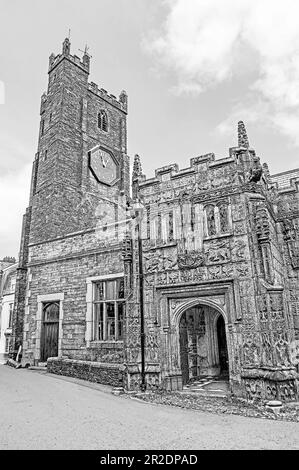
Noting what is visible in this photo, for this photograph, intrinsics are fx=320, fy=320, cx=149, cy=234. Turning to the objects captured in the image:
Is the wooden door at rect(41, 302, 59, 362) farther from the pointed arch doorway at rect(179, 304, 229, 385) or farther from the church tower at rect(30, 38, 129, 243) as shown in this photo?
the pointed arch doorway at rect(179, 304, 229, 385)

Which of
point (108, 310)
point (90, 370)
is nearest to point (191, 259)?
point (90, 370)

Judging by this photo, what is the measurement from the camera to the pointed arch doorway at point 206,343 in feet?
40.6

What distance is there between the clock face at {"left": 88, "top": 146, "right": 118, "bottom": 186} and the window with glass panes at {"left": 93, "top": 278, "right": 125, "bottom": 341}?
11.8 metres

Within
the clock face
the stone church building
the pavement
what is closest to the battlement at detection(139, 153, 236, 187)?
the stone church building

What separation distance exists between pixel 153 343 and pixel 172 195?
14.4ft

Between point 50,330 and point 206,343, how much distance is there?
6.85m

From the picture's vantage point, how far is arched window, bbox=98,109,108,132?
2500 centimetres

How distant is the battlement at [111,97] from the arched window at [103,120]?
133 cm

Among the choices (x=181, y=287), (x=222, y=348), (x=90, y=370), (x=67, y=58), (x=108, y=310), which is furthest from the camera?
(x=67, y=58)

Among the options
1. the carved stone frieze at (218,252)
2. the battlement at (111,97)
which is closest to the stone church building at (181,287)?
the carved stone frieze at (218,252)

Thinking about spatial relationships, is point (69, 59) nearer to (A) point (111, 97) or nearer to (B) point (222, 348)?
(A) point (111, 97)

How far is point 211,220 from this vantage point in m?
9.12

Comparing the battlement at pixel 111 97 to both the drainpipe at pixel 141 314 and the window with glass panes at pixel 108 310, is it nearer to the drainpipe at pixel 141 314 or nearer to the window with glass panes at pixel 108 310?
the window with glass panes at pixel 108 310

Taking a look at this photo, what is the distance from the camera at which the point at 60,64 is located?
76.2ft
